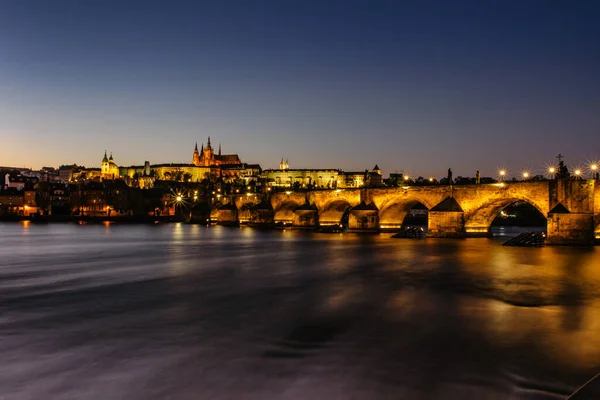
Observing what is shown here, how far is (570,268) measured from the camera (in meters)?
20.6

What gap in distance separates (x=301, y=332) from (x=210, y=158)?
572ft

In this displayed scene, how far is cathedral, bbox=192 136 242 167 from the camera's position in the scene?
180625mm

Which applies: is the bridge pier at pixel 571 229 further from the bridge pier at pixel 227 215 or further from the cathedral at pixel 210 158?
the cathedral at pixel 210 158

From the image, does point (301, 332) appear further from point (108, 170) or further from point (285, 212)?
point (108, 170)

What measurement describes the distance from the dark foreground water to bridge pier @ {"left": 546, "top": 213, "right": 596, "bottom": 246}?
7159 millimetres

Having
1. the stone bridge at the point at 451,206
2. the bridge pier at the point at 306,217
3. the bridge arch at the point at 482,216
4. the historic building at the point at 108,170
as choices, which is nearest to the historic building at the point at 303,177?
the historic building at the point at 108,170

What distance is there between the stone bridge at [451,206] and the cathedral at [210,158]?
11569 centimetres

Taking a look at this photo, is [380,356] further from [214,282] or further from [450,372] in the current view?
[214,282]

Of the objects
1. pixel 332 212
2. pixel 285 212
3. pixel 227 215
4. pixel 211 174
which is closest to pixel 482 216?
pixel 332 212

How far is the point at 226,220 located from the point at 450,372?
2767 inches

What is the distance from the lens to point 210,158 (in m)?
181

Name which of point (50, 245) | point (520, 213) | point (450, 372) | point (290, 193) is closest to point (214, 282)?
point (450, 372)

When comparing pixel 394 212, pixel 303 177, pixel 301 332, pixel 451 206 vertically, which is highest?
pixel 303 177

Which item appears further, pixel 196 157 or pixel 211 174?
pixel 196 157
